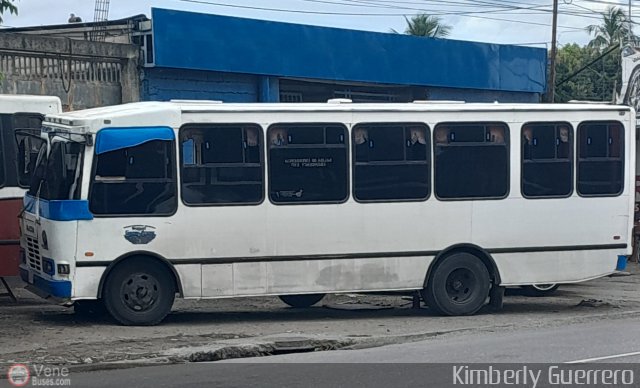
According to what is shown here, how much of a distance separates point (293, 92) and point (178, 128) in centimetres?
1007

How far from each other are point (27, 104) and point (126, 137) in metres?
2.75

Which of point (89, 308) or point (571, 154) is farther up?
point (571, 154)

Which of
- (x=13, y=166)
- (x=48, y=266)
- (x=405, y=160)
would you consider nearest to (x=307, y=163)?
(x=405, y=160)

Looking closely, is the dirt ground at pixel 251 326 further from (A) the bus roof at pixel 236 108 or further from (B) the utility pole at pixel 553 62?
(B) the utility pole at pixel 553 62

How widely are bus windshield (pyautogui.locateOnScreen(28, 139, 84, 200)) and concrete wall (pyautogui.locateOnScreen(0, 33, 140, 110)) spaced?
17.2 ft

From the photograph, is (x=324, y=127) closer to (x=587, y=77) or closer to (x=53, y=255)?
(x=53, y=255)

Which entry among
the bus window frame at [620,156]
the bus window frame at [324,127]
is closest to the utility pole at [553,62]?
the bus window frame at [620,156]

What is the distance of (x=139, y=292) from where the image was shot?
40.9 ft

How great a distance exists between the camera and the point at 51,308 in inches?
571

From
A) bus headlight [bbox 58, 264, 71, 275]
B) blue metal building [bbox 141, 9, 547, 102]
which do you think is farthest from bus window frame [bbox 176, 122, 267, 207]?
blue metal building [bbox 141, 9, 547, 102]

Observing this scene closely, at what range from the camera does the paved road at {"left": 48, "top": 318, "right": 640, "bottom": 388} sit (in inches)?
357

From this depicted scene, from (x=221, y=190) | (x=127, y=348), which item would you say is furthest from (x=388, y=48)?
(x=127, y=348)

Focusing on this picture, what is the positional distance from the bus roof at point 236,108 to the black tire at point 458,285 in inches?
79.0

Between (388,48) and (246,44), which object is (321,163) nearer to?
(246,44)
